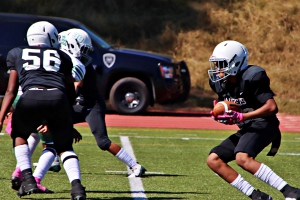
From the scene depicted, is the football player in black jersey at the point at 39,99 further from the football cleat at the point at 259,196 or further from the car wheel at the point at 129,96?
the car wheel at the point at 129,96

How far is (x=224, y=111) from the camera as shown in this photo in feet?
18.3

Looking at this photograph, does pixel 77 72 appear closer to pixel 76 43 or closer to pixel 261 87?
pixel 76 43

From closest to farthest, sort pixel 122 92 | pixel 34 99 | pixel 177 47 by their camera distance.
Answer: pixel 34 99
pixel 122 92
pixel 177 47

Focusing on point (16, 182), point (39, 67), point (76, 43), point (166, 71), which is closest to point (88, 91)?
point (76, 43)

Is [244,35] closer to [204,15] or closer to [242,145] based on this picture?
[204,15]

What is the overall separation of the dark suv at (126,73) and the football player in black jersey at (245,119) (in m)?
9.30

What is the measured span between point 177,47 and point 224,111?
19.2 metres

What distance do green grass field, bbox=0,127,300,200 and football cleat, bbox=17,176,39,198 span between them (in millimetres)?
536

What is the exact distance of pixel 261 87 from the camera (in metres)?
5.68

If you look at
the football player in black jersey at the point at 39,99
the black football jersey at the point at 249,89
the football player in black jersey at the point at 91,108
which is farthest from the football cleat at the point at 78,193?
the football player in black jersey at the point at 91,108

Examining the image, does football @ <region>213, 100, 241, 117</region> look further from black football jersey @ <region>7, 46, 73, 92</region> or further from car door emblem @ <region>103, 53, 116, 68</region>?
car door emblem @ <region>103, 53, 116, 68</region>

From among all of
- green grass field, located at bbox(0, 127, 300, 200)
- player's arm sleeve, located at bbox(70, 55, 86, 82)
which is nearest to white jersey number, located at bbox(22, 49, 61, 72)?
player's arm sleeve, located at bbox(70, 55, 86, 82)

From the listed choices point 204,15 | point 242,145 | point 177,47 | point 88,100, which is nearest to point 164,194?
point 242,145

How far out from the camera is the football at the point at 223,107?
A: 5605 mm
